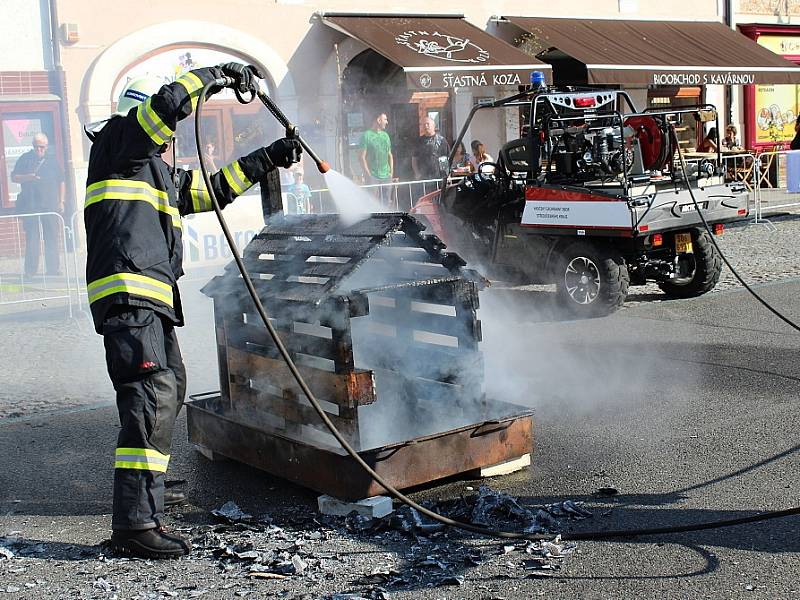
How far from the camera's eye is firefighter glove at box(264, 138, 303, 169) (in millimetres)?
4883

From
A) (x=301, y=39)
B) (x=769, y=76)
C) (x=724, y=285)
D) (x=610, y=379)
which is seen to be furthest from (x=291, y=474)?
(x=769, y=76)

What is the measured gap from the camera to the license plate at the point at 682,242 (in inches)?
381

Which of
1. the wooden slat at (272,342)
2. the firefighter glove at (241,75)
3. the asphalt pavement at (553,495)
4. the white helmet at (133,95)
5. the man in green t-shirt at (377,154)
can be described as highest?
the man in green t-shirt at (377,154)

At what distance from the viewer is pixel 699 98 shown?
23516 mm

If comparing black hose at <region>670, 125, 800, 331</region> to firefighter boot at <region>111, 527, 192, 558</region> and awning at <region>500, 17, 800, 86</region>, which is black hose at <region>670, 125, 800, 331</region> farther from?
awning at <region>500, 17, 800, 86</region>

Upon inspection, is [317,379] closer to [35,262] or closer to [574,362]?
[574,362]

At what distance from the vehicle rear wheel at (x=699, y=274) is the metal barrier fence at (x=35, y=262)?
19.3 feet

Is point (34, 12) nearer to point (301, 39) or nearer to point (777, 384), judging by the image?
point (301, 39)

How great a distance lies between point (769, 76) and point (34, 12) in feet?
42.3

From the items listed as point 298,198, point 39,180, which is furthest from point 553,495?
point 39,180

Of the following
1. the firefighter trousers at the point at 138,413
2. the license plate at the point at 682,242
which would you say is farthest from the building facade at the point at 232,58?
the firefighter trousers at the point at 138,413

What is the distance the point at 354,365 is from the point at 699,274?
5590mm

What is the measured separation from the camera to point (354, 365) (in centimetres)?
528

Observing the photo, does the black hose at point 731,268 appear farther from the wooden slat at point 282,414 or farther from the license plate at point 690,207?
the wooden slat at point 282,414
